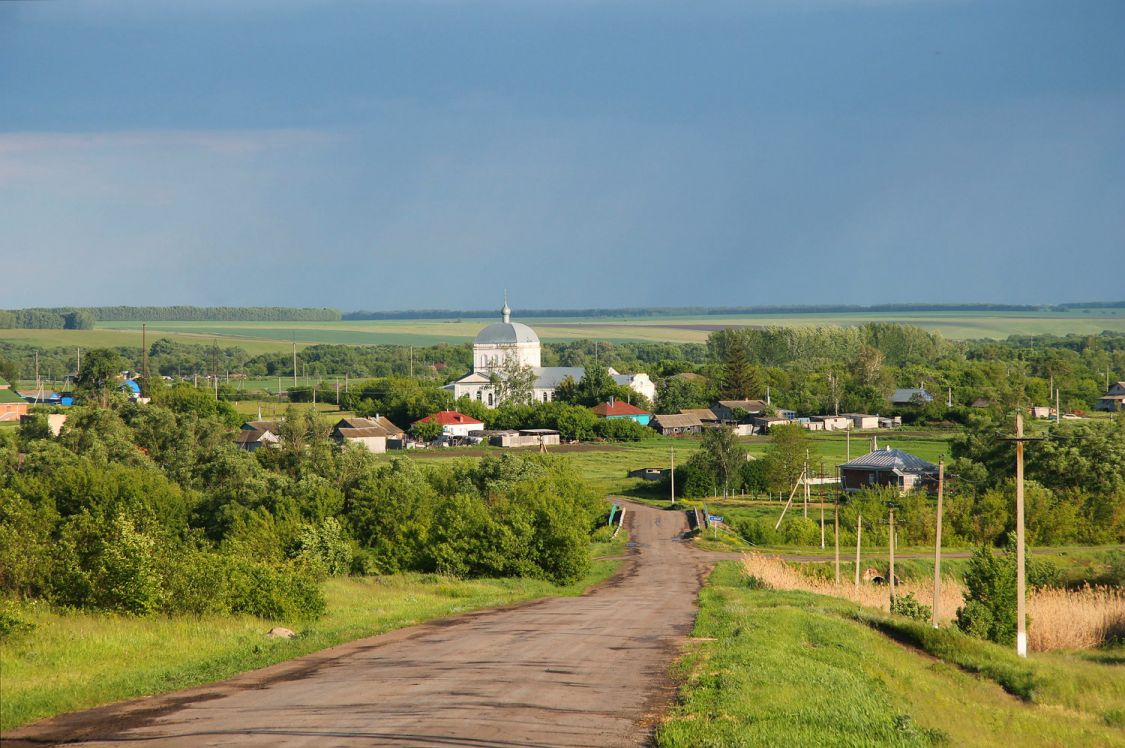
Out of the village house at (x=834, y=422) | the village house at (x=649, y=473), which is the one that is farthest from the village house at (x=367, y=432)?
the village house at (x=834, y=422)

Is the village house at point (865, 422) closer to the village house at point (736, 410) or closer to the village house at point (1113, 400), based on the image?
the village house at point (736, 410)

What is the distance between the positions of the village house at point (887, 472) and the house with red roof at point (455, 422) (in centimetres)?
4143

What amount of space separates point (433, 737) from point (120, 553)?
10.5 metres

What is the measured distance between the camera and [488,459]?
5444cm

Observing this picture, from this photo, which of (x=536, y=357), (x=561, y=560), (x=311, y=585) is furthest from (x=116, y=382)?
(x=311, y=585)

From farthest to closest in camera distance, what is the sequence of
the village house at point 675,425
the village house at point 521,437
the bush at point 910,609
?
1. the village house at point 675,425
2. the village house at point 521,437
3. the bush at point 910,609

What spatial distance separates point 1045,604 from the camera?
36.0 metres

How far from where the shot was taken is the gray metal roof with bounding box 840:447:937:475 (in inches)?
2613

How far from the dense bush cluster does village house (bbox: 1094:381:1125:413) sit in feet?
310

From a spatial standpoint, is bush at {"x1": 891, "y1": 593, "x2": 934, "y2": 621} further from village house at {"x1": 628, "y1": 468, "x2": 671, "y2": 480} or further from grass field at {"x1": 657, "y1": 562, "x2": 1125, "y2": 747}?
village house at {"x1": 628, "y1": 468, "x2": 671, "y2": 480}

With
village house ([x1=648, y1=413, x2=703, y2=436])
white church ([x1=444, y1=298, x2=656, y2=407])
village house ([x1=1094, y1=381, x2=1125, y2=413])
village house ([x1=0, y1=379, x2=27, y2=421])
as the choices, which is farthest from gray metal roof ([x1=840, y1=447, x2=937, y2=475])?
village house ([x1=1094, y1=381, x2=1125, y2=413])

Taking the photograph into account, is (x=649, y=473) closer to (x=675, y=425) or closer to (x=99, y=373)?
(x=675, y=425)

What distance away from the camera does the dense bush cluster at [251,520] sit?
23250 millimetres

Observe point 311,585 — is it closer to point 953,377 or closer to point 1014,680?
point 1014,680
